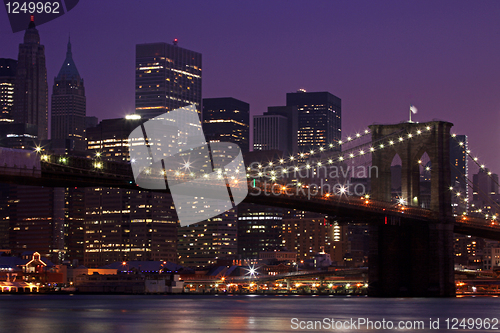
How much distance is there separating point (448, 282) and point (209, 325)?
126 ft

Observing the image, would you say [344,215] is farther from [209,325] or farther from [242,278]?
[242,278]

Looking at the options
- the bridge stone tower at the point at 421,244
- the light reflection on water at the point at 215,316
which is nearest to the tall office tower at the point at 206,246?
the bridge stone tower at the point at 421,244

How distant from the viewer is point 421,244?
79500 mm

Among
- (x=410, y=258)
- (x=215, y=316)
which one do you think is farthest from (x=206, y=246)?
(x=215, y=316)

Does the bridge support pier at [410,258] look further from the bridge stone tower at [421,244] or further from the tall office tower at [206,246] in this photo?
the tall office tower at [206,246]

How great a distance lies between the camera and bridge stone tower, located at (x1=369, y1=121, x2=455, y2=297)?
258ft

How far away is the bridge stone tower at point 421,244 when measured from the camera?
3098 inches

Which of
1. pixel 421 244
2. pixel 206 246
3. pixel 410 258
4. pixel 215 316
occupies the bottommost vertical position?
pixel 215 316

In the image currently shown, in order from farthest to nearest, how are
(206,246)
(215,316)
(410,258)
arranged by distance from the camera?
1. (206,246)
2. (410,258)
3. (215,316)

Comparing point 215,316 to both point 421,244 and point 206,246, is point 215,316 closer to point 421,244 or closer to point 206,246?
point 421,244

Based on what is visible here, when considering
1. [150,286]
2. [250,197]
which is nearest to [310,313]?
[250,197]

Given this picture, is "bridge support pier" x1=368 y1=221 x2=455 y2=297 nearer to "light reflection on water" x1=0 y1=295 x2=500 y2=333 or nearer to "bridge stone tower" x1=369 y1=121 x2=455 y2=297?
"bridge stone tower" x1=369 y1=121 x2=455 y2=297

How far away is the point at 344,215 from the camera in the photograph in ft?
259

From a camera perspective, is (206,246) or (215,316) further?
(206,246)
